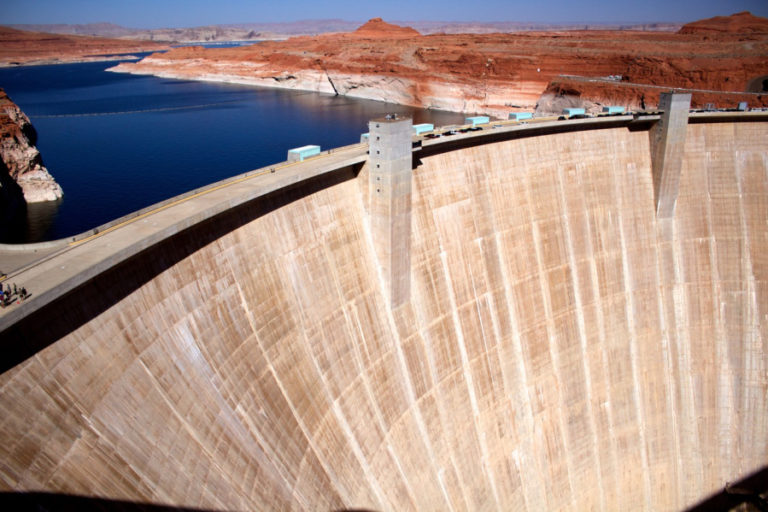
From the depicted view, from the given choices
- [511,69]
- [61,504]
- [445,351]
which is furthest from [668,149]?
[511,69]

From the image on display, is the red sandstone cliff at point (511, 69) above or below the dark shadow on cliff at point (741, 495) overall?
above

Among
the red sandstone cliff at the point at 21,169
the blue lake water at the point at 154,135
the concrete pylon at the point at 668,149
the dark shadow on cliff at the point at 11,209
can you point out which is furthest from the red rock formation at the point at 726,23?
the dark shadow on cliff at the point at 11,209

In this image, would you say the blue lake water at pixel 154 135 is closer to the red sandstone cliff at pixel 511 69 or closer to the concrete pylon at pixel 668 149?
the red sandstone cliff at pixel 511 69

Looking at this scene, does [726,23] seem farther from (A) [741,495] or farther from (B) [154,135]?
(A) [741,495]

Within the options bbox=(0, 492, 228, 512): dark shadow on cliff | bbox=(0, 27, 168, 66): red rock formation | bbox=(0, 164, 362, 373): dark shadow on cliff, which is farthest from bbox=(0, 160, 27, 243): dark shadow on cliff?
bbox=(0, 27, 168, 66): red rock formation

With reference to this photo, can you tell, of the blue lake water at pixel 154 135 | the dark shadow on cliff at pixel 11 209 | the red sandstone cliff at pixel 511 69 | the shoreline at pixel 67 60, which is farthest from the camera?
the shoreline at pixel 67 60

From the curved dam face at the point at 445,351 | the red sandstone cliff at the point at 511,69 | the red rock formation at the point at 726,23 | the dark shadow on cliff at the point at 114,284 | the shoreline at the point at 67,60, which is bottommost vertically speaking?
the curved dam face at the point at 445,351
